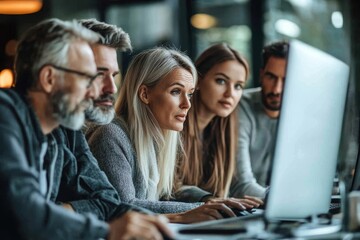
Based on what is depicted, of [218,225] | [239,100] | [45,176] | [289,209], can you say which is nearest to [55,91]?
[45,176]

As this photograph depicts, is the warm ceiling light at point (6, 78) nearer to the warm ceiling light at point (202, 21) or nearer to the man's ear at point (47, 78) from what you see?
the warm ceiling light at point (202, 21)

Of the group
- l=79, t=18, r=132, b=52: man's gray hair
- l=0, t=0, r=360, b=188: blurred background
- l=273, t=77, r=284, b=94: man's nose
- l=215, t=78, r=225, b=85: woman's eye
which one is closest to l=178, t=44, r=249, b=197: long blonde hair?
l=215, t=78, r=225, b=85: woman's eye

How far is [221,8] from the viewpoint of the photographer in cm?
761

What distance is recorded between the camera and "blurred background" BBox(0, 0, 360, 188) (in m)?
6.88

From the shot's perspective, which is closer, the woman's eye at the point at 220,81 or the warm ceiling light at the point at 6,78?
the woman's eye at the point at 220,81

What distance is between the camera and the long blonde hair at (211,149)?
11.2ft

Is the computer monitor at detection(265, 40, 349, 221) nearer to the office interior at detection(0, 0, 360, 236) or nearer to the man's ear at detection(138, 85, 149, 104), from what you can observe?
the man's ear at detection(138, 85, 149, 104)

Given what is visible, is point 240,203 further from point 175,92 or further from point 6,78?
point 6,78

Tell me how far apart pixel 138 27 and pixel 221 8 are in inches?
41.5

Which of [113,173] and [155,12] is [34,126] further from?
[155,12]

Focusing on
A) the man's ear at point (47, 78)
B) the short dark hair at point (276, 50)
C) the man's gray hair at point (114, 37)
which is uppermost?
the man's gray hair at point (114, 37)

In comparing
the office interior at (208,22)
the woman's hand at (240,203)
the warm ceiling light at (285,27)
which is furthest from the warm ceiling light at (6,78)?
the woman's hand at (240,203)

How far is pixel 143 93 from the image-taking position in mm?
2906

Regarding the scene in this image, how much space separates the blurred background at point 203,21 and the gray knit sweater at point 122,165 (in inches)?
145
